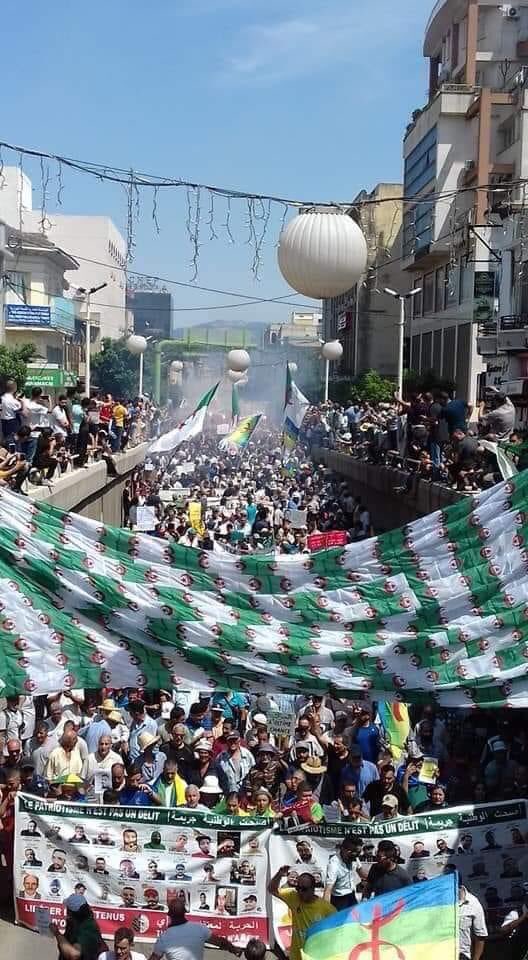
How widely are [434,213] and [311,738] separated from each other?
5250 centimetres

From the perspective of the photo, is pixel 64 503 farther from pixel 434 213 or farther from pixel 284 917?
pixel 434 213

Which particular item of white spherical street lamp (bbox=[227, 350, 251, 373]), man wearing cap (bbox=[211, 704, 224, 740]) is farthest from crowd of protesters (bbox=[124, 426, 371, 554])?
man wearing cap (bbox=[211, 704, 224, 740])

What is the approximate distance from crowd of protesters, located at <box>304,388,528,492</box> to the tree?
58398mm

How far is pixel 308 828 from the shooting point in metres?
9.23

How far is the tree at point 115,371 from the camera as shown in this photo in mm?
94062

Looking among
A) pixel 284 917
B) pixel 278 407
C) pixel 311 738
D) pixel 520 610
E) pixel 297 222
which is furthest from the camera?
pixel 278 407

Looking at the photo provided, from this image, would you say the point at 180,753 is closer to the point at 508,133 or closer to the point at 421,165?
the point at 508,133

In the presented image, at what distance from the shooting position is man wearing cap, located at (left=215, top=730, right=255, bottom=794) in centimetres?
1071

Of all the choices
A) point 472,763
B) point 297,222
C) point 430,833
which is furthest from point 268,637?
point 297,222

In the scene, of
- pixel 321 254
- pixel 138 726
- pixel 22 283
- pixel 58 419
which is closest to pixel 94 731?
pixel 138 726

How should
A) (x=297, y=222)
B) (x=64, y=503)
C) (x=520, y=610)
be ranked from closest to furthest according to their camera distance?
(x=520, y=610)
(x=297, y=222)
(x=64, y=503)

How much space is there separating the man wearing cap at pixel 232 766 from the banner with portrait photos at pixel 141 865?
54.1 inches

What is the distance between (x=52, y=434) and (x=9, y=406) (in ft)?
6.26

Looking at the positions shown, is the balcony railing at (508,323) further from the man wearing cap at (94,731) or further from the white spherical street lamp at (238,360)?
the man wearing cap at (94,731)
